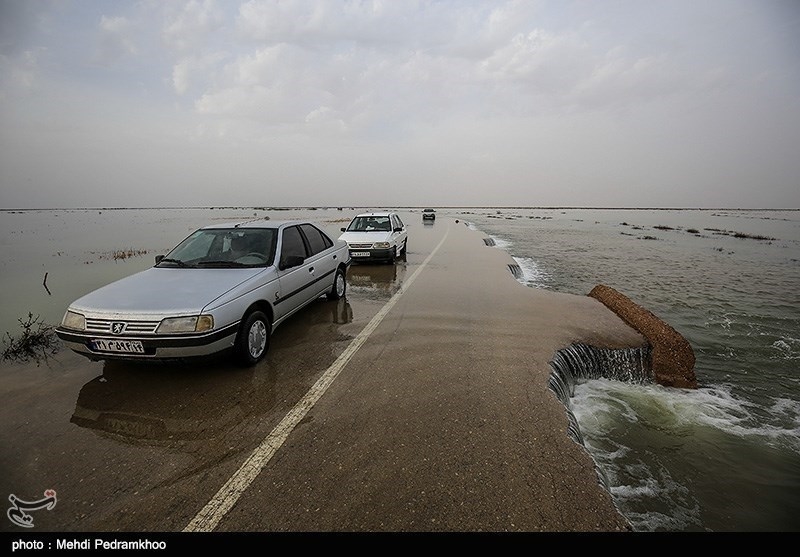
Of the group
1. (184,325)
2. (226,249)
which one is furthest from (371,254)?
(184,325)

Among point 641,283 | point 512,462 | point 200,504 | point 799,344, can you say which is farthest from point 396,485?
point 641,283

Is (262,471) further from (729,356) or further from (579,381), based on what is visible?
(729,356)

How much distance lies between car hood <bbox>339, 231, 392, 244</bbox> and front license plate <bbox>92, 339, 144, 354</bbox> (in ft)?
28.6

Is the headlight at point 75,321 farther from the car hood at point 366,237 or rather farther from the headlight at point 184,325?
the car hood at point 366,237

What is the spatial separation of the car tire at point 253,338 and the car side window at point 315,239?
6.48 feet

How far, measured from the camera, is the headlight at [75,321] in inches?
148

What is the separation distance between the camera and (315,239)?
269 inches

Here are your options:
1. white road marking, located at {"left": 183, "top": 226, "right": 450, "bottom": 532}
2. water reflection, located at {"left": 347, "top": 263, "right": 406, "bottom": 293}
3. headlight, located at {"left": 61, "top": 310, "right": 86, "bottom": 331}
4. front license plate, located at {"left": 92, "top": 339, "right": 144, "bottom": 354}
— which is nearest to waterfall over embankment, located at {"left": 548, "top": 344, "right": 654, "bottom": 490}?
white road marking, located at {"left": 183, "top": 226, "right": 450, "bottom": 532}

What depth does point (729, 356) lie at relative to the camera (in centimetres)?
666

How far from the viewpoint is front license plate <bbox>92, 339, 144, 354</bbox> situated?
3.67 m

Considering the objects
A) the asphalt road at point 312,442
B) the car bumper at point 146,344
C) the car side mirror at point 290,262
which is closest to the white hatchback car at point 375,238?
the car side mirror at point 290,262

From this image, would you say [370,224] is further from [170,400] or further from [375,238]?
[170,400]

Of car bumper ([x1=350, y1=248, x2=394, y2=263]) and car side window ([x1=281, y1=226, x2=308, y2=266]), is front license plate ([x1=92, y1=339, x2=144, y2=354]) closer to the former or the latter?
car side window ([x1=281, y1=226, x2=308, y2=266])
